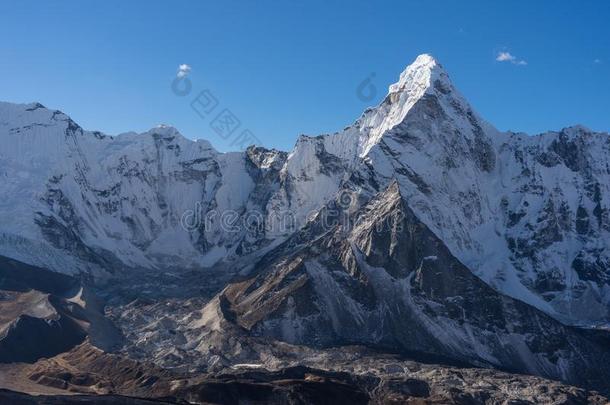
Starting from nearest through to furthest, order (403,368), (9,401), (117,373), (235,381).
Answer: (9,401) < (235,381) < (117,373) < (403,368)

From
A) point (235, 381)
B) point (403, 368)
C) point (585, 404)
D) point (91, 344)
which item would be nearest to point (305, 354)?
point (403, 368)

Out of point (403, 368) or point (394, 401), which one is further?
point (403, 368)

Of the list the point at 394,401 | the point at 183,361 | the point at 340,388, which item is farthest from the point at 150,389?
the point at 394,401

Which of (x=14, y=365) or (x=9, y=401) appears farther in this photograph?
(x=14, y=365)

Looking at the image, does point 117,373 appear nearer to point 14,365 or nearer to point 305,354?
point 14,365

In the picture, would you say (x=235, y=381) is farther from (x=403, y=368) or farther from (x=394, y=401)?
(x=403, y=368)

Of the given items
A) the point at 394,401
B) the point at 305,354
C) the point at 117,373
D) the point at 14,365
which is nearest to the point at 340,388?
the point at 394,401

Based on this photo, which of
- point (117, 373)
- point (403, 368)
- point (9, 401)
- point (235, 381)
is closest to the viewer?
point (9, 401)

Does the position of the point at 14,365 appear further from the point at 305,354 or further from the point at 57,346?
the point at 305,354
